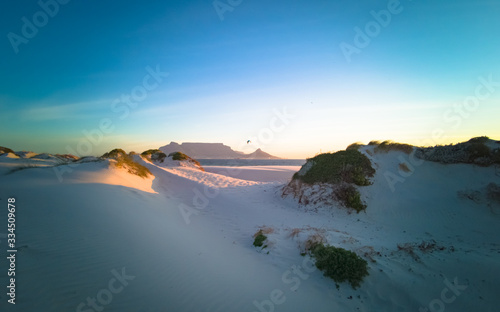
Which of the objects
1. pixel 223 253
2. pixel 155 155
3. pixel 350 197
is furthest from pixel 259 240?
pixel 155 155

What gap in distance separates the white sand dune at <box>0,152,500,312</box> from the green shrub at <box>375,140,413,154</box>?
2.86 m

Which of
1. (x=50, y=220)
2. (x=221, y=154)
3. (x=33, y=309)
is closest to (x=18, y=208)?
(x=50, y=220)

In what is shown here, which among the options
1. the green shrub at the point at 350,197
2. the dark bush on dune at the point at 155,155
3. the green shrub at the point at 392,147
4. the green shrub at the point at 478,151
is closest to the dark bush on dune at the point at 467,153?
the green shrub at the point at 478,151

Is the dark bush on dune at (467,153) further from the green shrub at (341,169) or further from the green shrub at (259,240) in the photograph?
the green shrub at (259,240)

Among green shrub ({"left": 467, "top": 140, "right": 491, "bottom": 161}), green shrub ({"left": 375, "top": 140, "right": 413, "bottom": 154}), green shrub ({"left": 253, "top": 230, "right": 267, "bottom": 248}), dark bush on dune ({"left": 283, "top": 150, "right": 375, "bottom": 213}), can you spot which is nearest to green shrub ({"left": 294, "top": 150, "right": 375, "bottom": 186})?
dark bush on dune ({"left": 283, "top": 150, "right": 375, "bottom": 213})

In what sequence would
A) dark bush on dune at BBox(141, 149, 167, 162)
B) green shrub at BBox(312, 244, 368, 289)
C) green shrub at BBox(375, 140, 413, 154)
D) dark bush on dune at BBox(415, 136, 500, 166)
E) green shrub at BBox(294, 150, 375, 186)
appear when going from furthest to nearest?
dark bush on dune at BBox(141, 149, 167, 162) < green shrub at BBox(375, 140, 413, 154) < green shrub at BBox(294, 150, 375, 186) < dark bush on dune at BBox(415, 136, 500, 166) < green shrub at BBox(312, 244, 368, 289)

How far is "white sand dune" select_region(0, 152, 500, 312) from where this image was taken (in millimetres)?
3756

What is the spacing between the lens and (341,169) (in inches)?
440

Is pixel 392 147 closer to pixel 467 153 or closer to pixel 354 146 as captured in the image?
pixel 354 146

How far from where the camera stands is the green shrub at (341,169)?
10812mm

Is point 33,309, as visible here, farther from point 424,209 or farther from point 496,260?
point 424,209

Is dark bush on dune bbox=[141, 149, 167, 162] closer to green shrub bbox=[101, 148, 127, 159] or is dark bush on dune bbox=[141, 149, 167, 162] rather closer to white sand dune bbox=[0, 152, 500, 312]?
green shrub bbox=[101, 148, 127, 159]

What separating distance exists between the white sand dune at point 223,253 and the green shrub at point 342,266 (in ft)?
0.53

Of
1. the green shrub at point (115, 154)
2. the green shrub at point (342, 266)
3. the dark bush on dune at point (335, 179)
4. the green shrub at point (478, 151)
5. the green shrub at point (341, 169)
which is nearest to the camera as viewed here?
the green shrub at point (342, 266)
